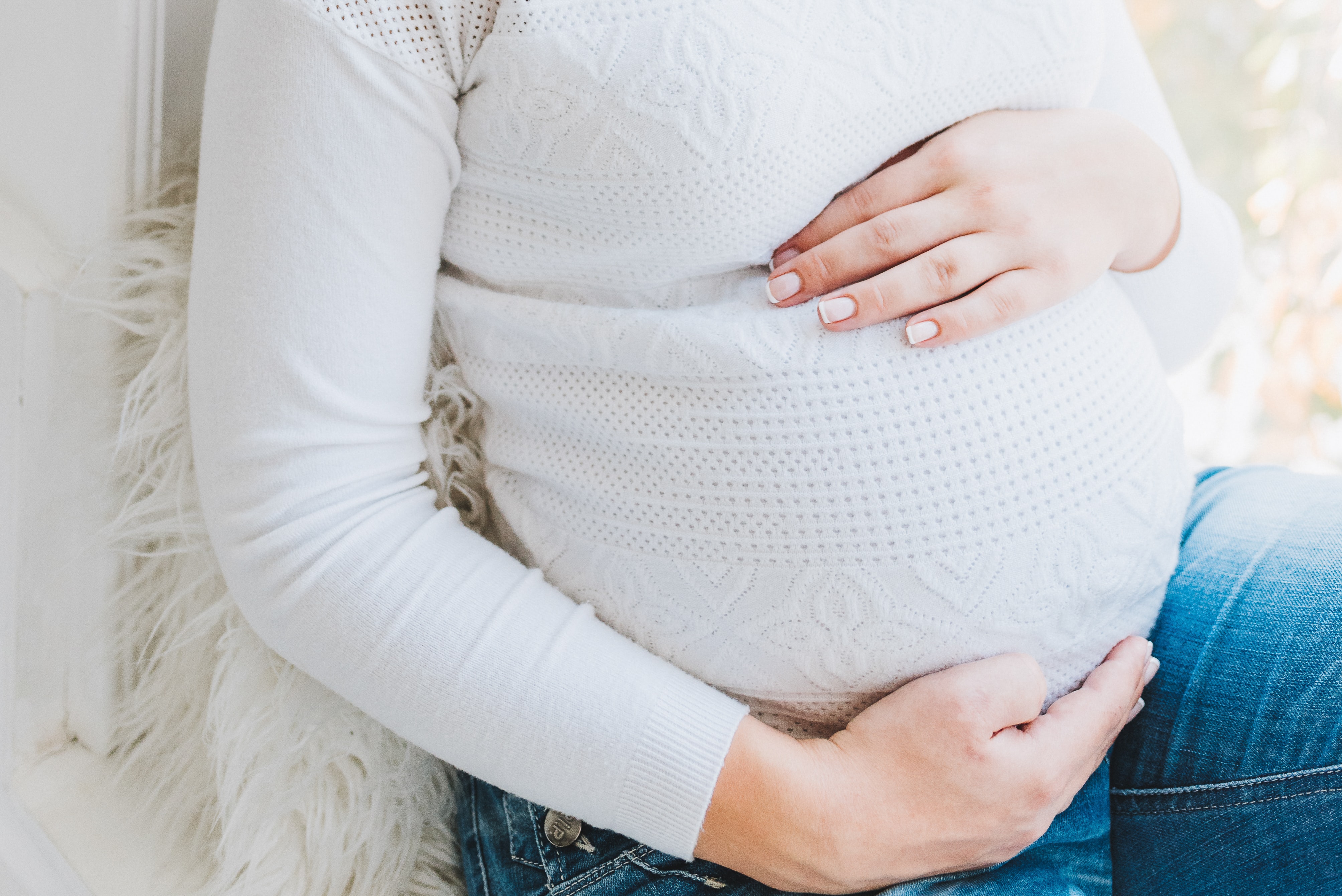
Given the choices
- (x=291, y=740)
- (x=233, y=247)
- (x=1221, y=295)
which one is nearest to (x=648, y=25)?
(x=233, y=247)

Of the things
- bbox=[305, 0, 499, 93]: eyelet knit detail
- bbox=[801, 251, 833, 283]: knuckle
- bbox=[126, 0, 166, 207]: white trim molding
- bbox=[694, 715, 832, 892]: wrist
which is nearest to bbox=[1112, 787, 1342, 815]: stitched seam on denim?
bbox=[694, 715, 832, 892]: wrist

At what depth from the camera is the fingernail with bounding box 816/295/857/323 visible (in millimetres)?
605

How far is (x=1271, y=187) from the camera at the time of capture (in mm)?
1463

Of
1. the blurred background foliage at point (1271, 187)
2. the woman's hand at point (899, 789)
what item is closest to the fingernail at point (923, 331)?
the woman's hand at point (899, 789)

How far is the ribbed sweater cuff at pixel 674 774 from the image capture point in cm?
61

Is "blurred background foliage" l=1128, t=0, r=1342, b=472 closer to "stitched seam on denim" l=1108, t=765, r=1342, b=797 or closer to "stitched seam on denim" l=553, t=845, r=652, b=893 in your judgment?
"stitched seam on denim" l=1108, t=765, r=1342, b=797

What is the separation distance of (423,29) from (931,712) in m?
0.56

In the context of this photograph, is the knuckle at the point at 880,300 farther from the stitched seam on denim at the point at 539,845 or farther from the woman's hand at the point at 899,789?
the stitched seam on denim at the point at 539,845

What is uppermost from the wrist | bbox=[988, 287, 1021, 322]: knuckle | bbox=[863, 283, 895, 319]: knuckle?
bbox=[988, 287, 1021, 322]: knuckle

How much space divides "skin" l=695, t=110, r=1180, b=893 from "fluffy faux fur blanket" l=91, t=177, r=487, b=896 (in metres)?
0.28

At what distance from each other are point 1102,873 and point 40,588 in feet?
2.84

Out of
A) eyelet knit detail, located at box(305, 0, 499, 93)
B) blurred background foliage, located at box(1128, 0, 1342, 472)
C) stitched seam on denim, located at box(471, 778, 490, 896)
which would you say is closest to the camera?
eyelet knit detail, located at box(305, 0, 499, 93)

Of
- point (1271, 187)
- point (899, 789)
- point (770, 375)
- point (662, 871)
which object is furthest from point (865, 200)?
point (1271, 187)

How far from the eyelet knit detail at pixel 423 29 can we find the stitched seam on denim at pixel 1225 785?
29.7 inches
